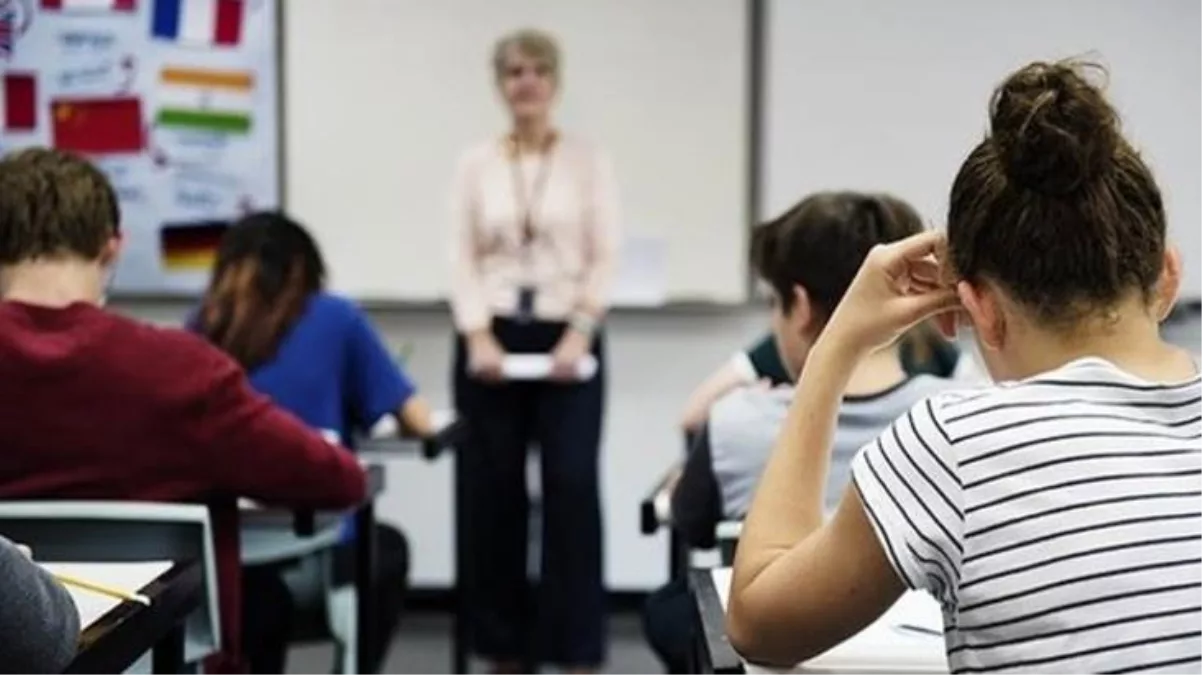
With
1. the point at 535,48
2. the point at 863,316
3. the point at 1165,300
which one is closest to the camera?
the point at 1165,300

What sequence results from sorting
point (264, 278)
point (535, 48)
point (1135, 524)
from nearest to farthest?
point (1135, 524), point (264, 278), point (535, 48)

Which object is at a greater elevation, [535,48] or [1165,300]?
[535,48]

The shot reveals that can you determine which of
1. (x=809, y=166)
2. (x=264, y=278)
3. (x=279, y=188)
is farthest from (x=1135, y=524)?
(x=279, y=188)

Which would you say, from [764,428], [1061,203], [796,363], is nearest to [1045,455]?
[1061,203]

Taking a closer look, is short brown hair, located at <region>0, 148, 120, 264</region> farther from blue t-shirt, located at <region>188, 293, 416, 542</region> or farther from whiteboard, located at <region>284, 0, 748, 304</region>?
whiteboard, located at <region>284, 0, 748, 304</region>

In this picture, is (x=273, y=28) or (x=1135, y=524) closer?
(x=1135, y=524)

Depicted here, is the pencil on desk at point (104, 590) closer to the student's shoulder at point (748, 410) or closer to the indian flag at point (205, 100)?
the student's shoulder at point (748, 410)

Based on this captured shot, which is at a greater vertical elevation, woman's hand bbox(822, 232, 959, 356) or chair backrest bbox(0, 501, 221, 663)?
woman's hand bbox(822, 232, 959, 356)

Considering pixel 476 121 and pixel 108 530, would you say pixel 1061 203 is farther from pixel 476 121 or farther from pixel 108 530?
pixel 476 121

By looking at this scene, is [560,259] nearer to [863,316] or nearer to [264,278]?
[264,278]

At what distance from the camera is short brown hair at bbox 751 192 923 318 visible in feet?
7.06

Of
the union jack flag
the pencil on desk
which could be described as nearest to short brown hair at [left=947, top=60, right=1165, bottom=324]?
the pencil on desk

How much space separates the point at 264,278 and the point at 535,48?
1209mm

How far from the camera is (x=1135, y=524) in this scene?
1.19 meters
